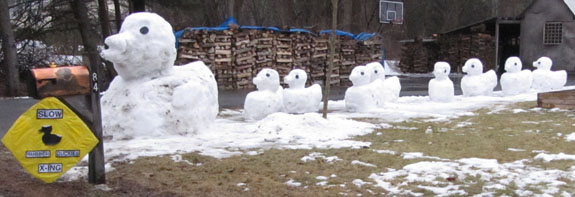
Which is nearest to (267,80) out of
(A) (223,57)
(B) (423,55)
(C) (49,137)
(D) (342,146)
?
(D) (342,146)

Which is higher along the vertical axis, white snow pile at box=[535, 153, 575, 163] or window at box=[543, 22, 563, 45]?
window at box=[543, 22, 563, 45]

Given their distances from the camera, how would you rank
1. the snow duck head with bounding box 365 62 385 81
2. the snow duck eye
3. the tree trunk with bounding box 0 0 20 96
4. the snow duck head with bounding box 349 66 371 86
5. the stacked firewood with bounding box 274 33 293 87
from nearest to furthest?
the snow duck eye < the snow duck head with bounding box 349 66 371 86 < the snow duck head with bounding box 365 62 385 81 < the tree trunk with bounding box 0 0 20 96 < the stacked firewood with bounding box 274 33 293 87

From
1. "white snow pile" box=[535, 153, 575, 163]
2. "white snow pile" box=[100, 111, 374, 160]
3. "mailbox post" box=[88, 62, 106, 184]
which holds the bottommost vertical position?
"white snow pile" box=[535, 153, 575, 163]

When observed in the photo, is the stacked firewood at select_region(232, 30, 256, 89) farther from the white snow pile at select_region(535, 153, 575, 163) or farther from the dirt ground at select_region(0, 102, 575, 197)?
the white snow pile at select_region(535, 153, 575, 163)

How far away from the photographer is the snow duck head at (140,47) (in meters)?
7.66

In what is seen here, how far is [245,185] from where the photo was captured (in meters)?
5.23

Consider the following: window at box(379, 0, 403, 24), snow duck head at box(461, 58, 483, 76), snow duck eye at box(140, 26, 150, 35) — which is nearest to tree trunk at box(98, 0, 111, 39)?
snow duck eye at box(140, 26, 150, 35)

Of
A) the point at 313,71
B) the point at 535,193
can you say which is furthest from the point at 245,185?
the point at 313,71

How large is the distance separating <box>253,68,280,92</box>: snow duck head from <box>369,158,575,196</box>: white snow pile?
4.78m

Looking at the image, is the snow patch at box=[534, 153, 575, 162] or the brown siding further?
the brown siding

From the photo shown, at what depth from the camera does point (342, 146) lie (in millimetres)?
7184

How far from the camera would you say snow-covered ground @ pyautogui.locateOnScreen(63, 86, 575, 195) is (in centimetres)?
520

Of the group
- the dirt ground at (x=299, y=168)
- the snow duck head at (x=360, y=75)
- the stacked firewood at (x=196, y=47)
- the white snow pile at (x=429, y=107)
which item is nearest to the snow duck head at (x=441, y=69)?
the white snow pile at (x=429, y=107)

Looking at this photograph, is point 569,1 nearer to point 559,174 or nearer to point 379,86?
point 379,86
